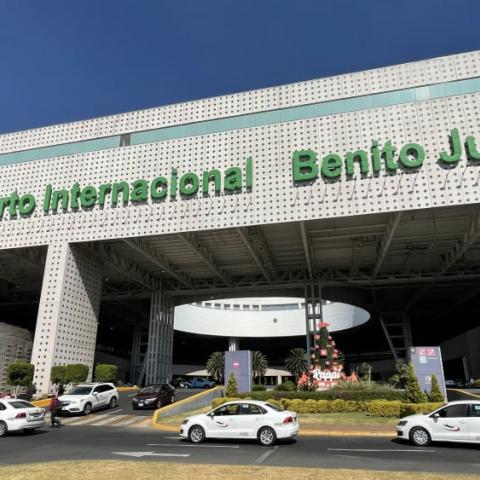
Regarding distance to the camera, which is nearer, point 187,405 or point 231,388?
point 187,405

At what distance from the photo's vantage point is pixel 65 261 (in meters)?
34.0

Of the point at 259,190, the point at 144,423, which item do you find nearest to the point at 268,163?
the point at 259,190

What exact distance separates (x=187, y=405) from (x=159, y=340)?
21.7 m

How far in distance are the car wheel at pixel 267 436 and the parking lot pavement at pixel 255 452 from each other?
0.86ft

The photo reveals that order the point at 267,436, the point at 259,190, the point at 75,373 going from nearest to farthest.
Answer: the point at 267,436 → the point at 259,190 → the point at 75,373

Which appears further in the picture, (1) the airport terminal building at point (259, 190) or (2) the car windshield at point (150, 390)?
(1) the airport terminal building at point (259, 190)

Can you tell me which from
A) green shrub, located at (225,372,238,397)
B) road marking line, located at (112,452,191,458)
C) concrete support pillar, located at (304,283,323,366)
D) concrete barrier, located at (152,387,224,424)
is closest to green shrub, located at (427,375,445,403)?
green shrub, located at (225,372,238,397)

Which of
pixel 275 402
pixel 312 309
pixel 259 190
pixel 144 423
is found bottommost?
pixel 144 423

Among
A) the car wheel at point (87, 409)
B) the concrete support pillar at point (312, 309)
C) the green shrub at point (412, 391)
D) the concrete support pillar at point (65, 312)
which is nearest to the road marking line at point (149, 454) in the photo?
the car wheel at point (87, 409)

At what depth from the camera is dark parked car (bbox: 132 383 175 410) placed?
2630 centimetres

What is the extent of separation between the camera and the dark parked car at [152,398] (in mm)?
26297

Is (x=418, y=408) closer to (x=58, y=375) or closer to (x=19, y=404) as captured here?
(x=19, y=404)

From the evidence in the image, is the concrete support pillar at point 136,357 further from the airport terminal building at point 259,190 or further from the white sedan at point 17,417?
the white sedan at point 17,417

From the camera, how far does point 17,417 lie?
17.4 metres
